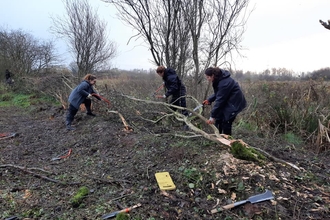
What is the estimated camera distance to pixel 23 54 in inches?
676

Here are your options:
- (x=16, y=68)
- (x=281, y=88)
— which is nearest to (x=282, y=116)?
(x=281, y=88)

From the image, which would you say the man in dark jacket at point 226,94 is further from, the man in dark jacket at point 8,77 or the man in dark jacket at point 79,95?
the man in dark jacket at point 8,77

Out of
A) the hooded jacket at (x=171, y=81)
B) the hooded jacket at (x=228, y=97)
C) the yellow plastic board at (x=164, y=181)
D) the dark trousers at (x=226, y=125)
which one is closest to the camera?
the yellow plastic board at (x=164, y=181)

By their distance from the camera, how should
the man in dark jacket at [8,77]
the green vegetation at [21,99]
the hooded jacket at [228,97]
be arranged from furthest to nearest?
the man in dark jacket at [8,77] < the green vegetation at [21,99] < the hooded jacket at [228,97]

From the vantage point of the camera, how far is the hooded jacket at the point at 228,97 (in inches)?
165

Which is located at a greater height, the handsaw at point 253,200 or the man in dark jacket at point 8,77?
the man in dark jacket at point 8,77

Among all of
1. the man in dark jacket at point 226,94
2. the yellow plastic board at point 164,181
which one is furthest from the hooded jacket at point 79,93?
the yellow plastic board at point 164,181

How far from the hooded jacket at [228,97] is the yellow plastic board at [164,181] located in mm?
1553

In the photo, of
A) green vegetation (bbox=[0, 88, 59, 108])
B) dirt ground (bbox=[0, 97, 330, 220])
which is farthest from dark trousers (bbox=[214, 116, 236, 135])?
green vegetation (bbox=[0, 88, 59, 108])

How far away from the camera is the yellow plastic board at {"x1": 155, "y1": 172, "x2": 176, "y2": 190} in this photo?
3032 mm

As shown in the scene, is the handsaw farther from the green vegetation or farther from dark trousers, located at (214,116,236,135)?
the green vegetation

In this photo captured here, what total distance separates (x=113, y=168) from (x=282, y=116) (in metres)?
4.54

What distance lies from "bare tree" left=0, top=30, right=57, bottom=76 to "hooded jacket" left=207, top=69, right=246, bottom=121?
15.8 meters

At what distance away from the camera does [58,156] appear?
16.2 feet
